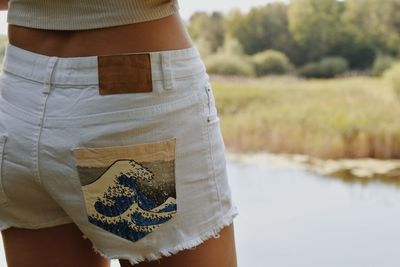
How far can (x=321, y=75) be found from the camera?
2199 mm

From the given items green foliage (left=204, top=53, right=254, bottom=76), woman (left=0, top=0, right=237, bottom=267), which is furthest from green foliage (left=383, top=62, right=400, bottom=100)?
woman (left=0, top=0, right=237, bottom=267)

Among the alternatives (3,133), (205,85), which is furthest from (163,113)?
(3,133)

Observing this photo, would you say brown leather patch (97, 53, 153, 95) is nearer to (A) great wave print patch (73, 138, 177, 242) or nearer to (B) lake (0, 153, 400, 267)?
(A) great wave print patch (73, 138, 177, 242)

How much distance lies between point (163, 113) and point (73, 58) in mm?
112

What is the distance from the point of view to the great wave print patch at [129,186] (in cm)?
63

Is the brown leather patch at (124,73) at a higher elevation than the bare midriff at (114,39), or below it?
below

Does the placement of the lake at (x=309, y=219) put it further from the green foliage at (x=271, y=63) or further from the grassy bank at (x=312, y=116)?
the green foliage at (x=271, y=63)

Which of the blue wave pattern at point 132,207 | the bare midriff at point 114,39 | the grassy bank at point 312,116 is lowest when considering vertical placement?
the grassy bank at point 312,116

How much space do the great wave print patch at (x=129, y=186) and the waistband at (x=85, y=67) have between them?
2.8 inches

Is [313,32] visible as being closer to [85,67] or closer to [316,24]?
[316,24]

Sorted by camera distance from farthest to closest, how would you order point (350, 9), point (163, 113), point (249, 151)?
point (249, 151) → point (350, 9) → point (163, 113)

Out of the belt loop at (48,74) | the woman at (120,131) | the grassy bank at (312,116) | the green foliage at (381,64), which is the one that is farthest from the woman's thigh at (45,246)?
the green foliage at (381,64)

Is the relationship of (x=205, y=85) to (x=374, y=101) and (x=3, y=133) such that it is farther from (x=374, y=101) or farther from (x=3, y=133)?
(x=374, y=101)

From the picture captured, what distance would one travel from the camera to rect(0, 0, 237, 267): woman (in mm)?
631
